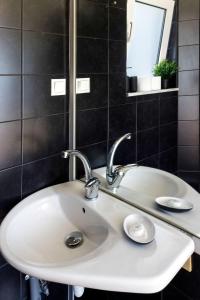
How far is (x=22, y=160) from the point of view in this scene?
125 cm

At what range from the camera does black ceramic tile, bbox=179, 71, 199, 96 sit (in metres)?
0.98

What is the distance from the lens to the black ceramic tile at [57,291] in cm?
147

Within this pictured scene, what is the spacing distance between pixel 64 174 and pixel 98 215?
16.2 inches

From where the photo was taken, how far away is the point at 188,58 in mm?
991

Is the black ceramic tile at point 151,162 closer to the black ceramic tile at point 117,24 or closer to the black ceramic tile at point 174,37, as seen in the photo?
the black ceramic tile at point 174,37

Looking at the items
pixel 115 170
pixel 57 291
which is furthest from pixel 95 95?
pixel 57 291

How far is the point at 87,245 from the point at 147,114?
0.62m

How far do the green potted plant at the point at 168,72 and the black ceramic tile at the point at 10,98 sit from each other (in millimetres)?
620

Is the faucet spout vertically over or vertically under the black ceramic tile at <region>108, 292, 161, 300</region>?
over

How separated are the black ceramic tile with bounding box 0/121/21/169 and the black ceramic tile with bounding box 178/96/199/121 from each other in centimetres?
71

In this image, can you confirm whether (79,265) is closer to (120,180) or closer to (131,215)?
(131,215)

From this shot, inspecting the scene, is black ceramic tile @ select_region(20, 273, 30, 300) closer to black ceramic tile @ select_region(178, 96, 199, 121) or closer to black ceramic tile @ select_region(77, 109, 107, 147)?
black ceramic tile @ select_region(77, 109, 107, 147)

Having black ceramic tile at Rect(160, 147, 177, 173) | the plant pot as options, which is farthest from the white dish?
the plant pot

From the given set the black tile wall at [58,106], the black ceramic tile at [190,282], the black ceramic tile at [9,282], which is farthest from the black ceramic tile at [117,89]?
the black ceramic tile at [9,282]
